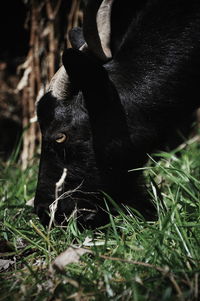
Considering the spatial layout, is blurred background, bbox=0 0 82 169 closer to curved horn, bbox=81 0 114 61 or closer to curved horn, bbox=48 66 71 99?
curved horn, bbox=81 0 114 61

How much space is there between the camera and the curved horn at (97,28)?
276cm

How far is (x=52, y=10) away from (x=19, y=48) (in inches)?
69.8

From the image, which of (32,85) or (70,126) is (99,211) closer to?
(70,126)

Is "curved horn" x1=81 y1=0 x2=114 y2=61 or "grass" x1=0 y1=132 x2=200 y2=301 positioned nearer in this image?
"grass" x1=0 y1=132 x2=200 y2=301

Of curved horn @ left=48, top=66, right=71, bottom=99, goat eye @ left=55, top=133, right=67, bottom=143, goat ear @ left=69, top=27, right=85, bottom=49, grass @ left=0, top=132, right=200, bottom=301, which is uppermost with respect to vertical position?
goat ear @ left=69, top=27, right=85, bottom=49

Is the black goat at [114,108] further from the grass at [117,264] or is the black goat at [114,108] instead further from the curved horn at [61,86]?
the grass at [117,264]

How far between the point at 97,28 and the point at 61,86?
0.44 meters

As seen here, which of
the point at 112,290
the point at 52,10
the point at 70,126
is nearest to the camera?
the point at 112,290

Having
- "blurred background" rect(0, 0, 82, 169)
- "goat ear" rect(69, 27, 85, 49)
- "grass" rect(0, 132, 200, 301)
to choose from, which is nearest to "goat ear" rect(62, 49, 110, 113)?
"goat ear" rect(69, 27, 85, 49)

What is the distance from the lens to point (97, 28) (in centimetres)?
281

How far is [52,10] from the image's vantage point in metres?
4.68

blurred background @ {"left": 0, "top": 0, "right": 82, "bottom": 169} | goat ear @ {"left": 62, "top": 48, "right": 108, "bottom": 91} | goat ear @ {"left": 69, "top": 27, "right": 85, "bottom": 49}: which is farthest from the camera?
blurred background @ {"left": 0, "top": 0, "right": 82, "bottom": 169}

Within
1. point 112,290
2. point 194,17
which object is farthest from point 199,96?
point 112,290

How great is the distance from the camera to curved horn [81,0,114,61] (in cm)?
276
